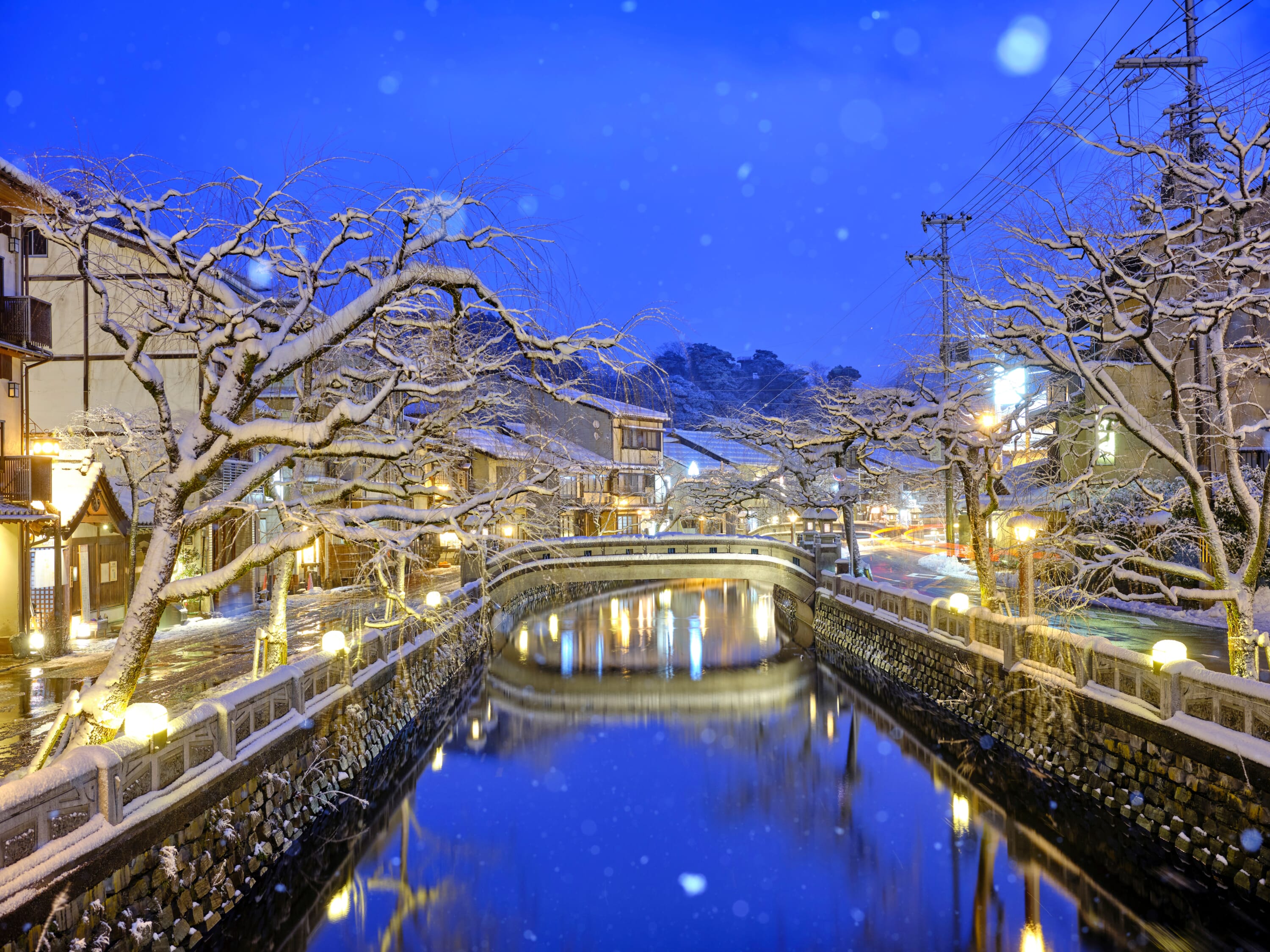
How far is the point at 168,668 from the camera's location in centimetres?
1814

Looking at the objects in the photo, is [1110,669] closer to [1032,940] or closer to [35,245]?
[1032,940]

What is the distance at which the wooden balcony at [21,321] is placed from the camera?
19203 mm

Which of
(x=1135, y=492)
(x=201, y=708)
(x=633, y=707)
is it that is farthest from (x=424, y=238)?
(x=1135, y=492)

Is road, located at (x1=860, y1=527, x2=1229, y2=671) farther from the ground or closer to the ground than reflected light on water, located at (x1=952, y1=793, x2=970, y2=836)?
farther from the ground

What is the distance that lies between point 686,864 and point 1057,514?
71.2 feet

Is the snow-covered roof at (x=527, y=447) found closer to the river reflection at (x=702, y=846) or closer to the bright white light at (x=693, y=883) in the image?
the river reflection at (x=702, y=846)

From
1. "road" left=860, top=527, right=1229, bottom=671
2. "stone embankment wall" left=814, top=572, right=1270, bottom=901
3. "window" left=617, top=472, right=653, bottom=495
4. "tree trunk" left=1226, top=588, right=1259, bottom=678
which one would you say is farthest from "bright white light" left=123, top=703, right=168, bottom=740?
"window" left=617, top=472, right=653, bottom=495

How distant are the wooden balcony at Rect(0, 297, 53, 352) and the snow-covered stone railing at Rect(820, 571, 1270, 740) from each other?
22.7m

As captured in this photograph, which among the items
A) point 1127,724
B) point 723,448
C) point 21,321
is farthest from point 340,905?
point 723,448

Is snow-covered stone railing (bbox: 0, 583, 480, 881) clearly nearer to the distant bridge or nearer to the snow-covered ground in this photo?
the distant bridge

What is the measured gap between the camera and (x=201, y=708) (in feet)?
33.2

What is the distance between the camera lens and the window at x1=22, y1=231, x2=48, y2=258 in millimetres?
21156

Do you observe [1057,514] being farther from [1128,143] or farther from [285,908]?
[285,908]

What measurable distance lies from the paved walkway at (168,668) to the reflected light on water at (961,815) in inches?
532
